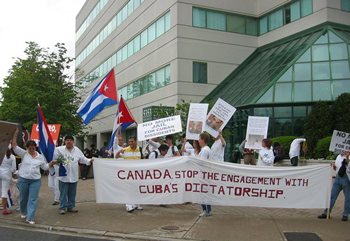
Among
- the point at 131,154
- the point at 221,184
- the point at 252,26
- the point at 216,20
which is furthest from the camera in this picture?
the point at 252,26

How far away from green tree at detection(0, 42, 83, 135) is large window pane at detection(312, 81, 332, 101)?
14648mm

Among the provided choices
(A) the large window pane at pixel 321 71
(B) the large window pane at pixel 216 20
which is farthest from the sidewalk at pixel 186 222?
(B) the large window pane at pixel 216 20

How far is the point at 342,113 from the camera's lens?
669 inches

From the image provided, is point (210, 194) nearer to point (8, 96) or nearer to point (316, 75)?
point (316, 75)

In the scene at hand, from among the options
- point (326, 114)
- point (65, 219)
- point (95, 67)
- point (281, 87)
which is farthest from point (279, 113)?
point (95, 67)

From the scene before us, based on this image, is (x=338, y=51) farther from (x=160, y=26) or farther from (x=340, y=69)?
(x=160, y=26)

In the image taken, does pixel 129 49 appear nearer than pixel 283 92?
No

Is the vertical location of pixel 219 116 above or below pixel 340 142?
above

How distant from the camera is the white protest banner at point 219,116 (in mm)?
9227

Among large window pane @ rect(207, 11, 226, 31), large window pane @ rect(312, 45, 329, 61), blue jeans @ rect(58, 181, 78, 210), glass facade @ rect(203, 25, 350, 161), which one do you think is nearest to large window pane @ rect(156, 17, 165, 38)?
large window pane @ rect(207, 11, 226, 31)

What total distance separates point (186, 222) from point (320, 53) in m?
16.2

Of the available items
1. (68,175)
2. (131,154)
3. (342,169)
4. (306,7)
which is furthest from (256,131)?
(306,7)

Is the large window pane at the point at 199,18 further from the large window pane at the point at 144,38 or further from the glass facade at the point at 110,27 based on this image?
the glass facade at the point at 110,27

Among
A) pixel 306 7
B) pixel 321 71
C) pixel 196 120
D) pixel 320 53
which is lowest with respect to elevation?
pixel 196 120
